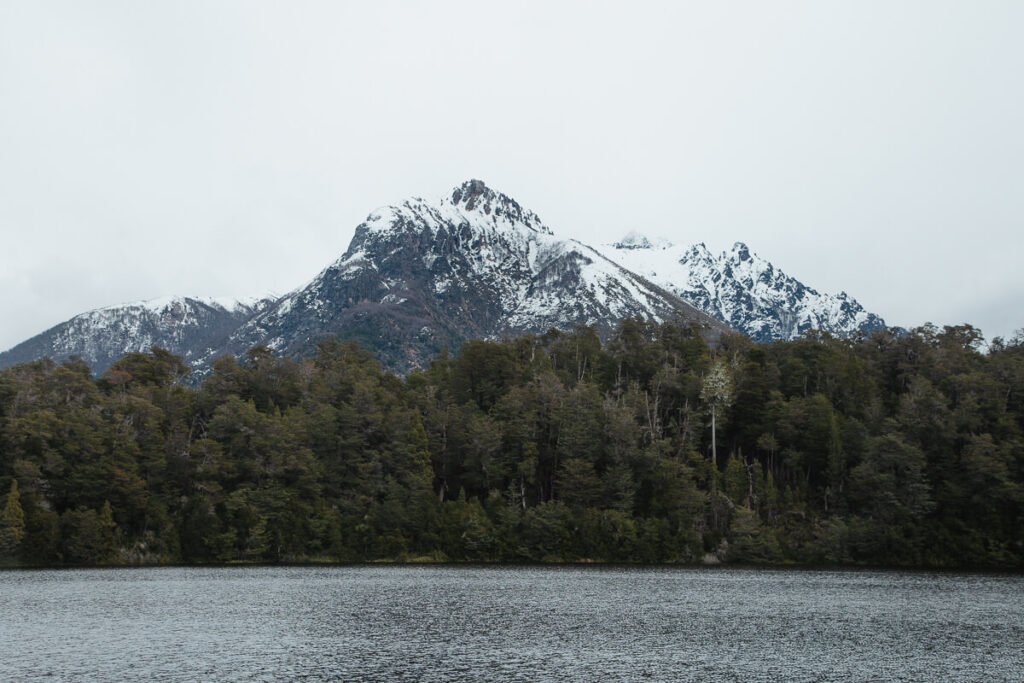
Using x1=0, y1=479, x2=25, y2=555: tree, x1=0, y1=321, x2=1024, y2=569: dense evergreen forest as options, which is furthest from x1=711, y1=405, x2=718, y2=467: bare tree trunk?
x1=0, y1=479, x2=25, y2=555: tree

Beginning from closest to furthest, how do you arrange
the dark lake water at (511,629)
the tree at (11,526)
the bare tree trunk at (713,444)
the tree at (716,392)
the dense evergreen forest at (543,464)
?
the dark lake water at (511,629)
the tree at (11,526)
the dense evergreen forest at (543,464)
the bare tree trunk at (713,444)
the tree at (716,392)

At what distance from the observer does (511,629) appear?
6172 centimetres

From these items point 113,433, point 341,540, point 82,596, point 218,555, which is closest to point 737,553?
point 341,540

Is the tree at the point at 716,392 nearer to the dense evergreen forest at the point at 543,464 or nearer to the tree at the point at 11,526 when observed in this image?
the dense evergreen forest at the point at 543,464

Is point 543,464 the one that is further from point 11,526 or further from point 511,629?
point 511,629

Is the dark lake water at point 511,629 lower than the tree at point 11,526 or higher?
lower

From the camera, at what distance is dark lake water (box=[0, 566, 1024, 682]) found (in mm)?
47844

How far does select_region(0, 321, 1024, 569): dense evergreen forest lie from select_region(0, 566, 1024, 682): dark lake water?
29528 mm

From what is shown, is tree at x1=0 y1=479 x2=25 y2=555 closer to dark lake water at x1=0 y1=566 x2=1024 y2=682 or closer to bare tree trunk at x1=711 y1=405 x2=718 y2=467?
dark lake water at x1=0 y1=566 x2=1024 y2=682

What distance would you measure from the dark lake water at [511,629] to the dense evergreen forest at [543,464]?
29.5m

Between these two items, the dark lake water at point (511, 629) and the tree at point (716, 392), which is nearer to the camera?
the dark lake water at point (511, 629)

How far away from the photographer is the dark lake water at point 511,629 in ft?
157

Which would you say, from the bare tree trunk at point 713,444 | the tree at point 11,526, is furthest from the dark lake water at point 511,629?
the bare tree trunk at point 713,444

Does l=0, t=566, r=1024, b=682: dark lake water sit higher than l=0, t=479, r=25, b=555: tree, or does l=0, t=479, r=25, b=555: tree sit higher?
l=0, t=479, r=25, b=555: tree
